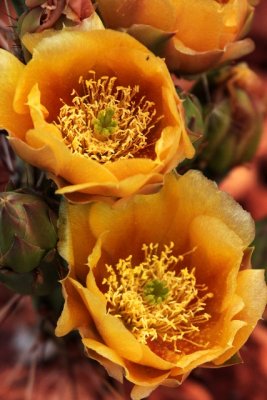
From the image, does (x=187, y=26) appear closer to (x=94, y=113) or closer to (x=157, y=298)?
(x=94, y=113)

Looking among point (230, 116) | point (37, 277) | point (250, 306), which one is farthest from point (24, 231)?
point (230, 116)

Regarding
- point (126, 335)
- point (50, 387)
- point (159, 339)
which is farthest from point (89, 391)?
point (126, 335)

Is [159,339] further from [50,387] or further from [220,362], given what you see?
[50,387]

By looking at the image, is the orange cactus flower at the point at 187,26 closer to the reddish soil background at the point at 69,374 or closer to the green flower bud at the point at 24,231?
the green flower bud at the point at 24,231

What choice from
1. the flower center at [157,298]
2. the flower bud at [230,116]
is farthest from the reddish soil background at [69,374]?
the flower center at [157,298]

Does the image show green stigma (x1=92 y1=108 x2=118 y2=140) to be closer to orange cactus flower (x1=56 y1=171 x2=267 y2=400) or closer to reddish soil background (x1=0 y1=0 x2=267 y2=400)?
orange cactus flower (x1=56 y1=171 x2=267 y2=400)

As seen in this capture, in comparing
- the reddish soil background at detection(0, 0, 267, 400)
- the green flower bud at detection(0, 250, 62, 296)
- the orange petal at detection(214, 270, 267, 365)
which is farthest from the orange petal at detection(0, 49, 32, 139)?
the reddish soil background at detection(0, 0, 267, 400)
